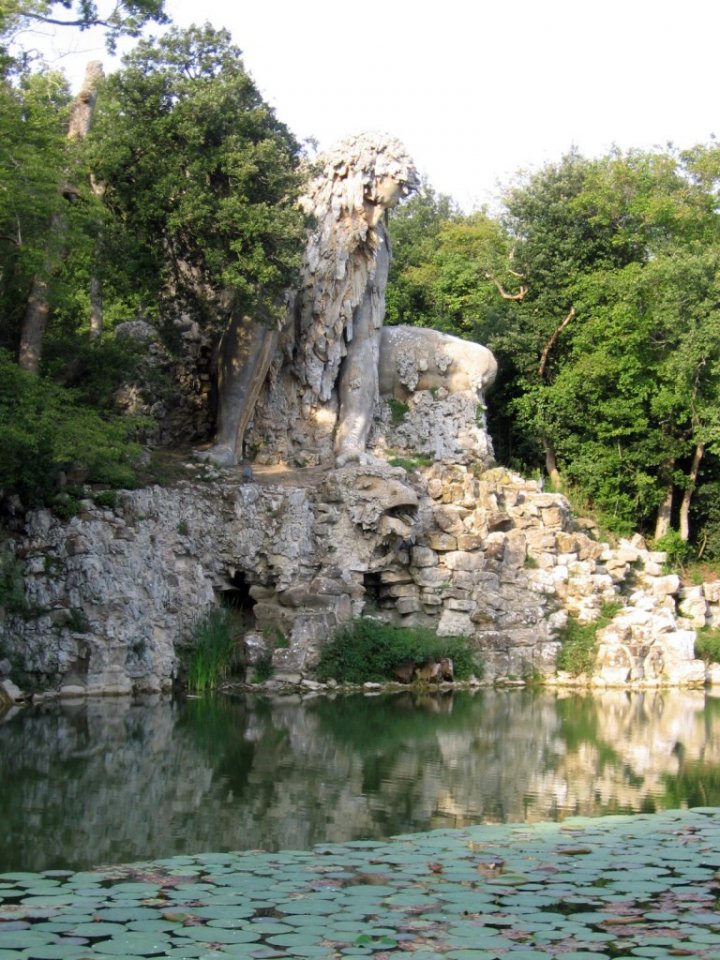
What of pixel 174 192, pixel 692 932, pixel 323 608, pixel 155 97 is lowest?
pixel 692 932

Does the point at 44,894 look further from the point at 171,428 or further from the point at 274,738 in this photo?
the point at 171,428

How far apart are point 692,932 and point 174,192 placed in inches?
666

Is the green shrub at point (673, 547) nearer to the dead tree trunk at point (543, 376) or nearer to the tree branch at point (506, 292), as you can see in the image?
the dead tree trunk at point (543, 376)

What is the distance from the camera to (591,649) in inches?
926

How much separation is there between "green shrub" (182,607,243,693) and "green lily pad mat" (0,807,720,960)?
10.8 metres

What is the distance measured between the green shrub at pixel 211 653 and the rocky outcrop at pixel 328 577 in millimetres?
297

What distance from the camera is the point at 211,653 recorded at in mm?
20734

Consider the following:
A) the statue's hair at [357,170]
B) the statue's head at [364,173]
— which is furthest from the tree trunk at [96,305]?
the statue's head at [364,173]

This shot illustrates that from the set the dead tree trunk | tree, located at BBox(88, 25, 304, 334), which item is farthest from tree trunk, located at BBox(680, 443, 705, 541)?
tree, located at BBox(88, 25, 304, 334)

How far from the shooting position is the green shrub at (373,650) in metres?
21.2

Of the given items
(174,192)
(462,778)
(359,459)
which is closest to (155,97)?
(174,192)

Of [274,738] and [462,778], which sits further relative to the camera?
[274,738]

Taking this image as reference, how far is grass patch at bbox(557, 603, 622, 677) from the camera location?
76.7ft

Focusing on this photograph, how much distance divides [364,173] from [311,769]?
13916 millimetres
